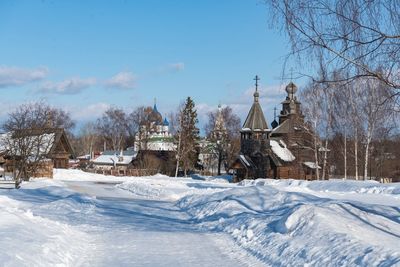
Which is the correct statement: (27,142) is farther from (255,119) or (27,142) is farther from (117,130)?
(117,130)

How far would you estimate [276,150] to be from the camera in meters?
52.4

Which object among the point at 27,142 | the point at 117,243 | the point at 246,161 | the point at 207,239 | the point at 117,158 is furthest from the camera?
the point at 117,158

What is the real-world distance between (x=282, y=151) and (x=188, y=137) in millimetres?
18689

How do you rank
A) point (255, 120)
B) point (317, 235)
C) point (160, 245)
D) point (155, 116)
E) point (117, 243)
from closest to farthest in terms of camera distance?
point (317, 235) < point (160, 245) < point (117, 243) < point (255, 120) < point (155, 116)

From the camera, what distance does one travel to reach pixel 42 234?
1112 centimetres

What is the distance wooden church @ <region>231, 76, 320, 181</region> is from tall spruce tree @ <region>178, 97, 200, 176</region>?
13273mm

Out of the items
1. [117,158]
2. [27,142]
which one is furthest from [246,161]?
[117,158]

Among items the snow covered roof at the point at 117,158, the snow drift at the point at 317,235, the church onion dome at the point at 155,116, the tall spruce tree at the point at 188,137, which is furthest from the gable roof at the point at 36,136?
the church onion dome at the point at 155,116

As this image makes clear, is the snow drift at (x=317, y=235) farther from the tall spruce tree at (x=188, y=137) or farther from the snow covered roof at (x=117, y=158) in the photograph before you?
the snow covered roof at (x=117, y=158)

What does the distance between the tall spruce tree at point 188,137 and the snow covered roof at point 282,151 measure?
15148mm

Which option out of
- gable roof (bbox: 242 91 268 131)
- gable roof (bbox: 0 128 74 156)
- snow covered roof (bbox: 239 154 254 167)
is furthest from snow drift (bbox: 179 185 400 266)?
gable roof (bbox: 242 91 268 131)

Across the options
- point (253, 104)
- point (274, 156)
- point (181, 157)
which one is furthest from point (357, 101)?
point (181, 157)

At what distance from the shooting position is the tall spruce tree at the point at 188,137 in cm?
6662

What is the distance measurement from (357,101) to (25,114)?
1203 inches
